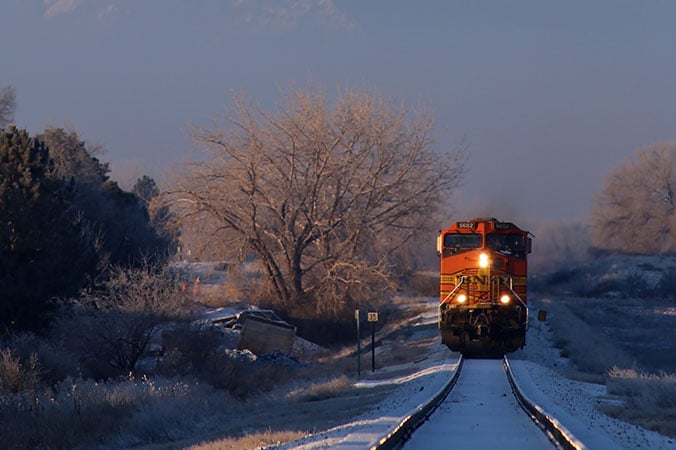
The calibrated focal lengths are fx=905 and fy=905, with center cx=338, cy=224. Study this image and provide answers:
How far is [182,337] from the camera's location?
3491cm

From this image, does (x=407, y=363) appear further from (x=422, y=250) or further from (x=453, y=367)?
(x=422, y=250)

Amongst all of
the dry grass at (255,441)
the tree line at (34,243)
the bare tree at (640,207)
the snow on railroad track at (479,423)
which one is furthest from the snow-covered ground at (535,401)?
the bare tree at (640,207)

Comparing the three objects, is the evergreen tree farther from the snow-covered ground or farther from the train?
the train

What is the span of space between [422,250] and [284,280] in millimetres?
9715

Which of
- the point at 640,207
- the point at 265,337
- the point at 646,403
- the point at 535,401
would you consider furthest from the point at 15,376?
the point at 640,207

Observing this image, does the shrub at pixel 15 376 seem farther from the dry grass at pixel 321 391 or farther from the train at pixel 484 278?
the train at pixel 484 278

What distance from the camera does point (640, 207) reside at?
362 feet

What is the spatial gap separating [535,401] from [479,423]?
2.72 metres

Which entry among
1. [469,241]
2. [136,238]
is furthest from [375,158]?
[469,241]

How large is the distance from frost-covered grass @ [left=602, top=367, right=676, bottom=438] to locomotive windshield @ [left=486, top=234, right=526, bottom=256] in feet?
16.8

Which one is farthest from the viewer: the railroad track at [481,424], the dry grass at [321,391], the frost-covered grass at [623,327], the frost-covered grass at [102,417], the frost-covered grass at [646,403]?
the dry grass at [321,391]

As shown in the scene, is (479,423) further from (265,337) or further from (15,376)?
(265,337)

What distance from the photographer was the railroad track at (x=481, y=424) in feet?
41.0

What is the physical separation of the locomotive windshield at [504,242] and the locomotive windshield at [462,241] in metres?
0.33
